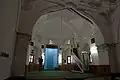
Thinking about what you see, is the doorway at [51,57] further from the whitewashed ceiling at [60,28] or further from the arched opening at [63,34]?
the whitewashed ceiling at [60,28]

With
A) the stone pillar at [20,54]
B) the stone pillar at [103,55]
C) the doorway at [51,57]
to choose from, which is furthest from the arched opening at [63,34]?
the stone pillar at [20,54]

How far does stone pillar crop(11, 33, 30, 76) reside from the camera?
4.20 meters

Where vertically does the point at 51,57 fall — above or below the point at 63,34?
below

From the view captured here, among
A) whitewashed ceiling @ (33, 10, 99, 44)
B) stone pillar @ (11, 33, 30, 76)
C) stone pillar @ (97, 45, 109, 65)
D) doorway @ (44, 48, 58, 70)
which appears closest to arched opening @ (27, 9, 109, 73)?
→ whitewashed ceiling @ (33, 10, 99, 44)

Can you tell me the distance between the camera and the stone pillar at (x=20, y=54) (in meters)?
4.20

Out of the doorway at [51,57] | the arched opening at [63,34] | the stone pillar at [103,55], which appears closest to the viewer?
the stone pillar at [103,55]

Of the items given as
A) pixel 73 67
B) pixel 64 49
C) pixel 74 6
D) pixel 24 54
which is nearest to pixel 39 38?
pixel 64 49

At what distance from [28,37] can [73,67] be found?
22.1ft

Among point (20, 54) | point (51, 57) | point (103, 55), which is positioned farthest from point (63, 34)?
point (20, 54)

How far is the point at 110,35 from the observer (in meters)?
5.89

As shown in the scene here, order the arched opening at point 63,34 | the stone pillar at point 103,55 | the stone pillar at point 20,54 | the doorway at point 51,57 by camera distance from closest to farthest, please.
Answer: the stone pillar at point 20,54, the stone pillar at point 103,55, the arched opening at point 63,34, the doorway at point 51,57

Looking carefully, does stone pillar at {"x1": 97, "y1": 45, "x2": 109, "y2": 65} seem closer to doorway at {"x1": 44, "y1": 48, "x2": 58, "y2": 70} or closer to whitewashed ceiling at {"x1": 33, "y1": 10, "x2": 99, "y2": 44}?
whitewashed ceiling at {"x1": 33, "y1": 10, "x2": 99, "y2": 44}

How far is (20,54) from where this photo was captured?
14.3 ft

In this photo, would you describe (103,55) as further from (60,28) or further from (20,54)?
(60,28)
